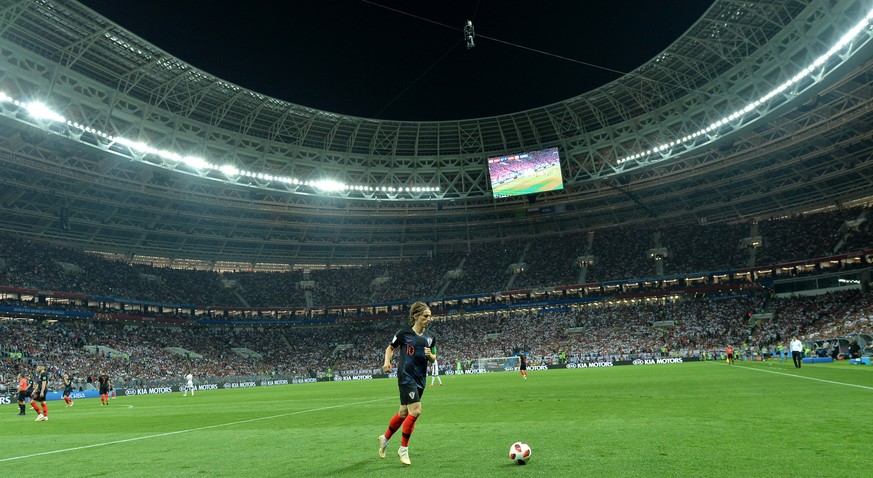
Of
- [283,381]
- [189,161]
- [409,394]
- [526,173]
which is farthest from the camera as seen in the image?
[283,381]

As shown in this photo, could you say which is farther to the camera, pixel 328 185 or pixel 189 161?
pixel 328 185

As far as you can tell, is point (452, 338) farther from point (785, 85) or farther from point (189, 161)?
point (785, 85)

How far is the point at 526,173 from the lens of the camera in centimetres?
4969

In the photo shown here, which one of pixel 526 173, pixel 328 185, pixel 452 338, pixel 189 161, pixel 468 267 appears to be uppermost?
pixel 189 161

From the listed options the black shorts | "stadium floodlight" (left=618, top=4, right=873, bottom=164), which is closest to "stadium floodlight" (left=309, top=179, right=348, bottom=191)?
"stadium floodlight" (left=618, top=4, right=873, bottom=164)

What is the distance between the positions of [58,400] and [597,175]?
4757 centimetres

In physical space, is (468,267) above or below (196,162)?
below

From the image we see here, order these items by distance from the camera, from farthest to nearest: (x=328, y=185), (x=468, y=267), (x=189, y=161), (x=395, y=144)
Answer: (x=468, y=267), (x=395, y=144), (x=328, y=185), (x=189, y=161)

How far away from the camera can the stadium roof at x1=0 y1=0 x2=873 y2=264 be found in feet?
118

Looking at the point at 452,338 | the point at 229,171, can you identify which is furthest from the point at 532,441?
the point at 452,338

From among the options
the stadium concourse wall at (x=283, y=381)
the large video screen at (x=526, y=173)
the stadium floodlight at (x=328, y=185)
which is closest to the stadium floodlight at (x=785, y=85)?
the large video screen at (x=526, y=173)

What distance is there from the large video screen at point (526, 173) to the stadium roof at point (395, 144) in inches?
155

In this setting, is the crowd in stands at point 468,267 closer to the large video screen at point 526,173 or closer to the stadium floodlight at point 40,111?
the large video screen at point 526,173

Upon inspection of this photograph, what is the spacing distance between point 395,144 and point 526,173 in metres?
13.4
